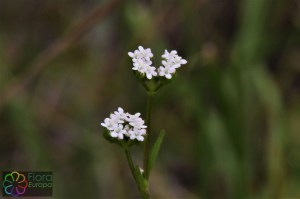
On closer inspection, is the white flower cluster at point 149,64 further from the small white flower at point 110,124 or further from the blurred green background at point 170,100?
the blurred green background at point 170,100

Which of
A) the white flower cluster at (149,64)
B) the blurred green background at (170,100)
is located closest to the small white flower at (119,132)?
the white flower cluster at (149,64)

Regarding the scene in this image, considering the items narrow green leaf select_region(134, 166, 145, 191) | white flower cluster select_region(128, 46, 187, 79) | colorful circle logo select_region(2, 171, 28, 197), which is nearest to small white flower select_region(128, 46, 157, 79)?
white flower cluster select_region(128, 46, 187, 79)

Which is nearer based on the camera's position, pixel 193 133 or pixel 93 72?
pixel 193 133

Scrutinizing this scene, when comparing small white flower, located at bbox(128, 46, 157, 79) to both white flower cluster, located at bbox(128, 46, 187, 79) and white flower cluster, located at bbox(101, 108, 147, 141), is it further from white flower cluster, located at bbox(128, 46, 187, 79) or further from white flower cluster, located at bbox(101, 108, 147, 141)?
white flower cluster, located at bbox(101, 108, 147, 141)

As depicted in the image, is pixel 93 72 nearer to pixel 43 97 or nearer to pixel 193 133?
pixel 43 97

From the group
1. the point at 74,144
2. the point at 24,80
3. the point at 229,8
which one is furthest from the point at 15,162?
the point at 229,8

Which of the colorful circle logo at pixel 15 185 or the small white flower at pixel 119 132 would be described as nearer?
the small white flower at pixel 119 132

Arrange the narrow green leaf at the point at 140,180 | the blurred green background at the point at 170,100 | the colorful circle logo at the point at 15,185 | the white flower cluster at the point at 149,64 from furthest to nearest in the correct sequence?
the blurred green background at the point at 170,100, the colorful circle logo at the point at 15,185, the white flower cluster at the point at 149,64, the narrow green leaf at the point at 140,180
